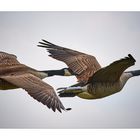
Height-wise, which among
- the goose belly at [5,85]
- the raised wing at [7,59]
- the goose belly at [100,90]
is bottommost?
the goose belly at [100,90]

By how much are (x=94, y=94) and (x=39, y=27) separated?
0.56 m

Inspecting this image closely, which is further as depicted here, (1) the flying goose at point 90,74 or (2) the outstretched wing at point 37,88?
(1) the flying goose at point 90,74

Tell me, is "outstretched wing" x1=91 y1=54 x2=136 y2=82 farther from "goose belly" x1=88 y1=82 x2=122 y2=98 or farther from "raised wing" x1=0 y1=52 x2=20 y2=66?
"raised wing" x1=0 y1=52 x2=20 y2=66

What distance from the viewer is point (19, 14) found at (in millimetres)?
2584

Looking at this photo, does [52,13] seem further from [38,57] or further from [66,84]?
[66,84]

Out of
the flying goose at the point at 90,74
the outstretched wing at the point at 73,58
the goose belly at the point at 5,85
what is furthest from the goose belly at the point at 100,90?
the goose belly at the point at 5,85

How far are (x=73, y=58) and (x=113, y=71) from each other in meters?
0.30

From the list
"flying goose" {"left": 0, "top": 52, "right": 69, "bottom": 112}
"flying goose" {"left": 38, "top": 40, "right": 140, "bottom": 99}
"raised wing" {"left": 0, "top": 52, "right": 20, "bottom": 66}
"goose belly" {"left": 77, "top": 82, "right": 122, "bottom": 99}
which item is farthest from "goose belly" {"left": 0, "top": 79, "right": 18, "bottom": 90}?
"goose belly" {"left": 77, "top": 82, "right": 122, "bottom": 99}

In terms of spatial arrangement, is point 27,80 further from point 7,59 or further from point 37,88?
point 7,59

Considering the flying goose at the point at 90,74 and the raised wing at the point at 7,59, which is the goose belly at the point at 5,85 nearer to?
the raised wing at the point at 7,59

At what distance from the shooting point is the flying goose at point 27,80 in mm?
2285

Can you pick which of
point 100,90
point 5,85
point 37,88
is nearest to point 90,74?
point 100,90

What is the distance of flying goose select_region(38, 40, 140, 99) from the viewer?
2434 millimetres
